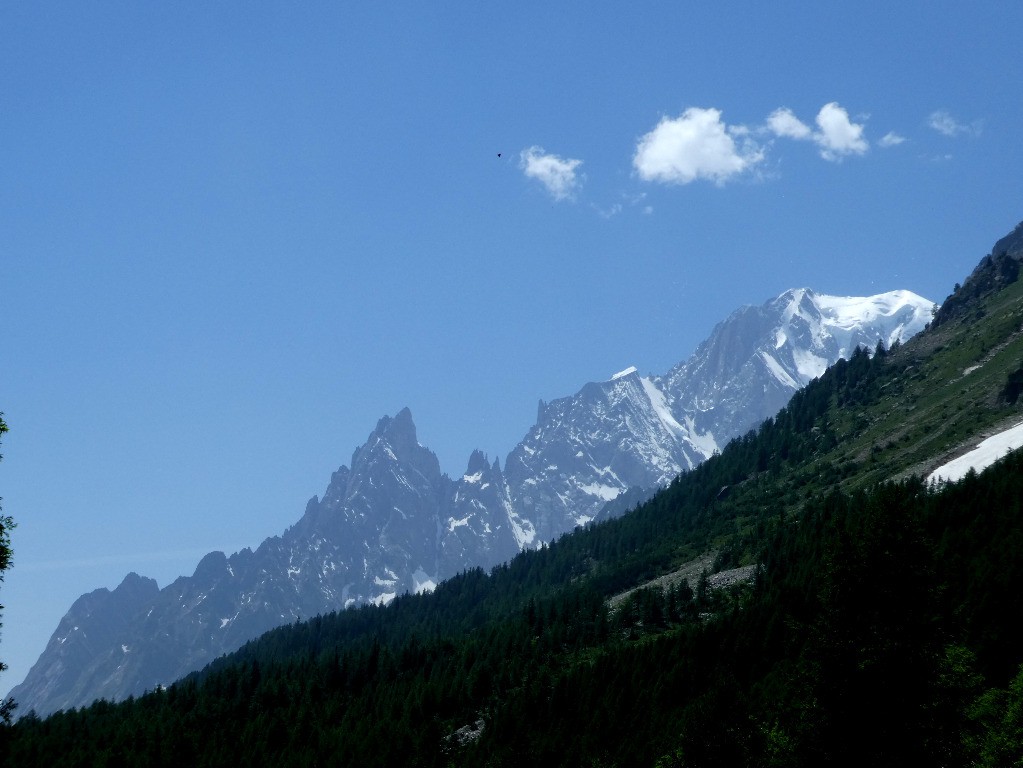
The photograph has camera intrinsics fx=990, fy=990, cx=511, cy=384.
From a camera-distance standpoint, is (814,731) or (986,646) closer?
(814,731)

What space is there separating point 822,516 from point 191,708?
384ft

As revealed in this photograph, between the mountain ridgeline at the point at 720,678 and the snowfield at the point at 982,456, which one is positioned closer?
the mountain ridgeline at the point at 720,678

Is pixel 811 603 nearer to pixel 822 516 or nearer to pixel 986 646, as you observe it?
pixel 986 646

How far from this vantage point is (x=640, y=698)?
113 meters

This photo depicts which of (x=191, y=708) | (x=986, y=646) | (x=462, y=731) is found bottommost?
(x=986, y=646)

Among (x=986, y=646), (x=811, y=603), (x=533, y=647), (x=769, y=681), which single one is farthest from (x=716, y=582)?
(x=986, y=646)

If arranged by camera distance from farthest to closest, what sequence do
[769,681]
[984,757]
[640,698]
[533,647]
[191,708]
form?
1. [191,708]
2. [533,647]
3. [640,698]
4. [769,681]
5. [984,757]

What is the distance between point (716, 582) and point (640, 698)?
196ft

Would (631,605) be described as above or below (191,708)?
below

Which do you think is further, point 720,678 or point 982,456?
point 982,456

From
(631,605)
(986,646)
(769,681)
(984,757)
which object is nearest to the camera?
(984,757)

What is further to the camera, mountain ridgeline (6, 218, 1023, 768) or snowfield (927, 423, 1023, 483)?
snowfield (927, 423, 1023, 483)

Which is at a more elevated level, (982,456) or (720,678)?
(982,456)

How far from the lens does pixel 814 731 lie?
33.2 m
